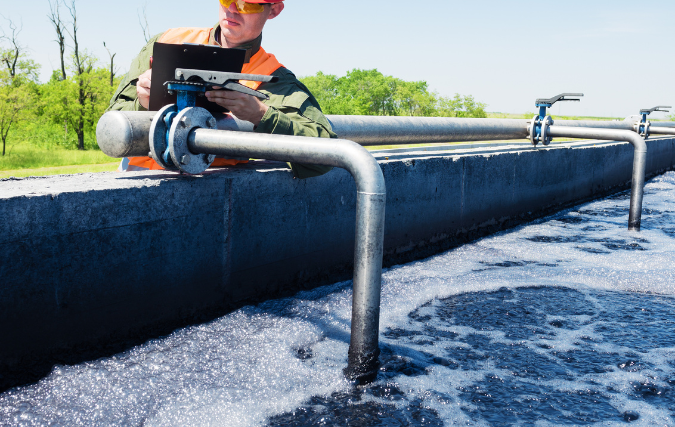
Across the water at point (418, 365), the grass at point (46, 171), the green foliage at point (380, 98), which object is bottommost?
the water at point (418, 365)

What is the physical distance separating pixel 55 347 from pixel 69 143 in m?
21.6

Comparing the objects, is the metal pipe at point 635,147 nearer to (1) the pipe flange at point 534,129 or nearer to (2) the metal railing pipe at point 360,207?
(1) the pipe flange at point 534,129

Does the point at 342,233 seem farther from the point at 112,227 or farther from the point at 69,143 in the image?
the point at 69,143

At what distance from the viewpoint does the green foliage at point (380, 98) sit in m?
45.6

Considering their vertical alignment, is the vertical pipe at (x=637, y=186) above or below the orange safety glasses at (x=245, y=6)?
below

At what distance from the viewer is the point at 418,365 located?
280 centimetres

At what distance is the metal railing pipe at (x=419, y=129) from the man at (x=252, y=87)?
768 millimetres

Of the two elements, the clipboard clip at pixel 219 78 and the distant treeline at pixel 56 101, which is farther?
the distant treeline at pixel 56 101

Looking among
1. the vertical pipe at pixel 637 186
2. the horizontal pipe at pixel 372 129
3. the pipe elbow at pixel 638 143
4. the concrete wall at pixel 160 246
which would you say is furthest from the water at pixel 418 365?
the pipe elbow at pixel 638 143

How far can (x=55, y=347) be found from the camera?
2416mm

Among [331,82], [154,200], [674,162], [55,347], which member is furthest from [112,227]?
[331,82]

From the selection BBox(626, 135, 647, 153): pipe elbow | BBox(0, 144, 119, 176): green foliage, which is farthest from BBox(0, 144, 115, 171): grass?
BBox(626, 135, 647, 153): pipe elbow

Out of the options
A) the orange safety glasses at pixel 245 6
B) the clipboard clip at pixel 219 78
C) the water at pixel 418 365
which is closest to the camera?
the water at pixel 418 365

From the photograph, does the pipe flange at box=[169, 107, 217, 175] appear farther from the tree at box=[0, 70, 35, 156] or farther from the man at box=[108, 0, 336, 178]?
the tree at box=[0, 70, 35, 156]
